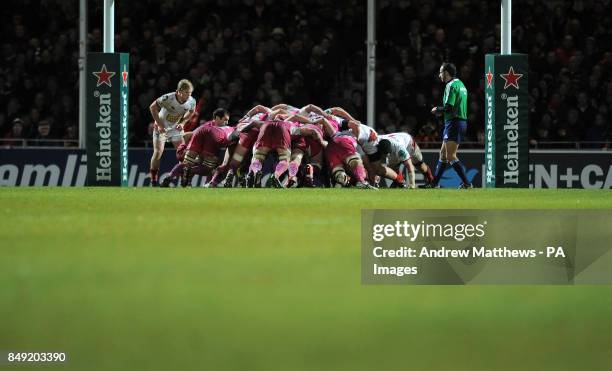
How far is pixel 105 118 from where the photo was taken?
63.5ft

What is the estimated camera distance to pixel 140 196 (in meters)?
15.0

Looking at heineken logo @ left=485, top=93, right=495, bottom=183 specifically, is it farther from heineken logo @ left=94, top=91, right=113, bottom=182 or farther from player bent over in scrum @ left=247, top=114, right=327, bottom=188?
heineken logo @ left=94, top=91, right=113, bottom=182

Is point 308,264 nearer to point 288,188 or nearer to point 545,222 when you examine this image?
point 545,222

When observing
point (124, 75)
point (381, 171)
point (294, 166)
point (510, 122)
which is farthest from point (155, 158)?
point (510, 122)

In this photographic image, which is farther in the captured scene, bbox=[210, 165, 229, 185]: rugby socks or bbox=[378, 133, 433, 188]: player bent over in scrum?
bbox=[210, 165, 229, 185]: rugby socks

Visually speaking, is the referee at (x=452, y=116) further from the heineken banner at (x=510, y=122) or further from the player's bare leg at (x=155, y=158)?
→ the player's bare leg at (x=155, y=158)

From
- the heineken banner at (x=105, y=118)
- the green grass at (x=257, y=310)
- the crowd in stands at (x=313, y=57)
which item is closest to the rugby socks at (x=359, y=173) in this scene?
the heineken banner at (x=105, y=118)

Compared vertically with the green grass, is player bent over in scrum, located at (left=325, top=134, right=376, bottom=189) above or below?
above

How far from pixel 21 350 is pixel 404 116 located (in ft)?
65.3

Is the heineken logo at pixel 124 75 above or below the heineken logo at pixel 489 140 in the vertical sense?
above

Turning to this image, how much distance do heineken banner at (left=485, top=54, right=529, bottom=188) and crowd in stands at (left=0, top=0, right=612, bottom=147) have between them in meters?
3.80

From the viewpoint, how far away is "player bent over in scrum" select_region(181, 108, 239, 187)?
63.4 feet

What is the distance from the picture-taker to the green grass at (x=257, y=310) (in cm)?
454


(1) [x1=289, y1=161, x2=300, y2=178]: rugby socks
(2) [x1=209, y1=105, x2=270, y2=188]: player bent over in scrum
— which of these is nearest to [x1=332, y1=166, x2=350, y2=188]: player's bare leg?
(1) [x1=289, y1=161, x2=300, y2=178]: rugby socks
